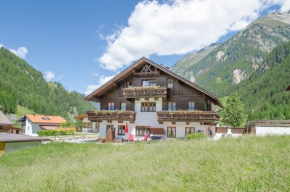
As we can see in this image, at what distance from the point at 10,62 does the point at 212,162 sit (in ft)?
706

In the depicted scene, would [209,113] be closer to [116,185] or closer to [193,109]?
[193,109]

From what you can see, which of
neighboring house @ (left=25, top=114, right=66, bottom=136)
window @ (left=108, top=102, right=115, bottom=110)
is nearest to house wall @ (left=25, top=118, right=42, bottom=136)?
neighboring house @ (left=25, top=114, right=66, bottom=136)

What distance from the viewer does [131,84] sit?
28.3 meters

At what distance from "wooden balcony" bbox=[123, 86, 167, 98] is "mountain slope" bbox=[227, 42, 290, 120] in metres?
80.0

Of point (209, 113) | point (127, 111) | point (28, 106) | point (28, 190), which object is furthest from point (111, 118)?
point (28, 106)

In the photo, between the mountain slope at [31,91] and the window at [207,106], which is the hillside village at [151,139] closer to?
the window at [207,106]

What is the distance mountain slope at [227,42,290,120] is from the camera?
97512 mm

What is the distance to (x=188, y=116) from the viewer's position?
941 inches

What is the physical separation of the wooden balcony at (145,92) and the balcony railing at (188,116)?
213cm

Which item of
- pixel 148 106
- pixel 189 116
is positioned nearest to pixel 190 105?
pixel 189 116

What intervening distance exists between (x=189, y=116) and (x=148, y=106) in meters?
5.42

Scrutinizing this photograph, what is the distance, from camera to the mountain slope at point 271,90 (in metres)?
97.5

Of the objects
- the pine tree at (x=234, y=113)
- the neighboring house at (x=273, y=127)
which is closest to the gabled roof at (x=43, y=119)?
the pine tree at (x=234, y=113)

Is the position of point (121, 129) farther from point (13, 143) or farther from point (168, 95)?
point (13, 143)
